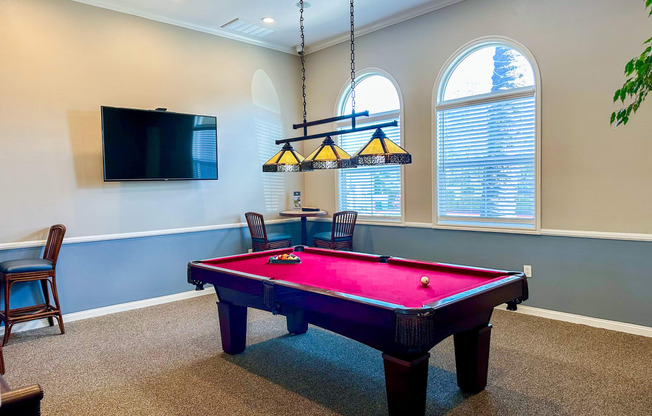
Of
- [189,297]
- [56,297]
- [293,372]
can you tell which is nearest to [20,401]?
[293,372]

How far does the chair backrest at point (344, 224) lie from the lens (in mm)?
5352

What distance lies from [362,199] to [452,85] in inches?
74.0

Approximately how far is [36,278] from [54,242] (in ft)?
1.24

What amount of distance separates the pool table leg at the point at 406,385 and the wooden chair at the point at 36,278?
3.27 meters

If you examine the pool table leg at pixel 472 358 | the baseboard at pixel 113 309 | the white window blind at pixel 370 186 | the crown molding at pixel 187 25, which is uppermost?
the crown molding at pixel 187 25

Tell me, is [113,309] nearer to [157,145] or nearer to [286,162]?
[157,145]

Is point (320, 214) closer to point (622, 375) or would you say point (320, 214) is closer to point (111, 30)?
point (111, 30)

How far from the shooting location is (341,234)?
5398 mm

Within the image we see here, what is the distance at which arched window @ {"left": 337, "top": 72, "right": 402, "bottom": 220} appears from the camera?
17.8 feet

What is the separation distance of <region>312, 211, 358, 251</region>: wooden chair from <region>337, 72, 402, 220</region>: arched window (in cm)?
41

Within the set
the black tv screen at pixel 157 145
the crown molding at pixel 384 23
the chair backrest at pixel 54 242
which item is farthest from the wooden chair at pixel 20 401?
the crown molding at pixel 384 23

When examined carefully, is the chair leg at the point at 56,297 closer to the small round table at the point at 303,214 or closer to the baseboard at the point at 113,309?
the baseboard at the point at 113,309

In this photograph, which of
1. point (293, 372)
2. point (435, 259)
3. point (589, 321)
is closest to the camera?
point (293, 372)

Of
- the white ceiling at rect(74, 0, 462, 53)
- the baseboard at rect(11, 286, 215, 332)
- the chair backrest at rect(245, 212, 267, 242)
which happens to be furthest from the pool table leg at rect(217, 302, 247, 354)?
the white ceiling at rect(74, 0, 462, 53)
